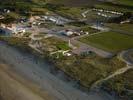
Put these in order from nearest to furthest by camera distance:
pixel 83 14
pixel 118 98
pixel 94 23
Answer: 1. pixel 118 98
2. pixel 94 23
3. pixel 83 14

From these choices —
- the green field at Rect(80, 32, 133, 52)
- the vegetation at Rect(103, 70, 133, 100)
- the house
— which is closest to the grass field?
the green field at Rect(80, 32, 133, 52)

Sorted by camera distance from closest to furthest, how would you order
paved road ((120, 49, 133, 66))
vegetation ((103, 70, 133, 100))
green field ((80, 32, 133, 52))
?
vegetation ((103, 70, 133, 100)) → paved road ((120, 49, 133, 66)) → green field ((80, 32, 133, 52))

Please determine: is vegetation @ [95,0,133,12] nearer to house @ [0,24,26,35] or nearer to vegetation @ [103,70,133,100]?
house @ [0,24,26,35]

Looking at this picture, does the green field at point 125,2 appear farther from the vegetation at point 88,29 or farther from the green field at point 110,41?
the green field at point 110,41

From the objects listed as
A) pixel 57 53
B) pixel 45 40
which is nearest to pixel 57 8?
pixel 45 40

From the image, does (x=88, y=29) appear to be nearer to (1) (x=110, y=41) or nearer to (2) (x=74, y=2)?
(1) (x=110, y=41)

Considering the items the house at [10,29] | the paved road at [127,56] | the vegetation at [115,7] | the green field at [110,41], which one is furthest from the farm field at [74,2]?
the paved road at [127,56]

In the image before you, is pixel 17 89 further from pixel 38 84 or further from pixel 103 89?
pixel 103 89
